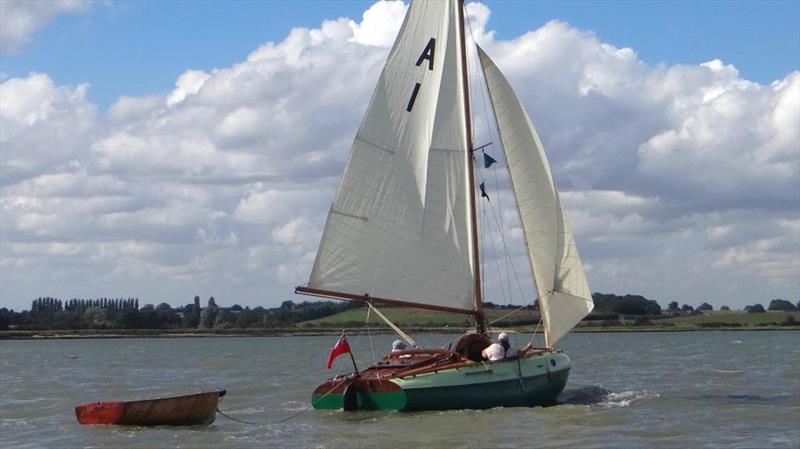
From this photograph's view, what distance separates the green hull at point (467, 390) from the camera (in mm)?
31484

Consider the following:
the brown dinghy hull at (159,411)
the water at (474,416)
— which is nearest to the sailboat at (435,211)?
the water at (474,416)

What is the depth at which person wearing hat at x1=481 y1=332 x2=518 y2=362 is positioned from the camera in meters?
32.5

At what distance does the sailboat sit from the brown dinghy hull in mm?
3148

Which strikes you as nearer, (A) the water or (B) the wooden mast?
(A) the water

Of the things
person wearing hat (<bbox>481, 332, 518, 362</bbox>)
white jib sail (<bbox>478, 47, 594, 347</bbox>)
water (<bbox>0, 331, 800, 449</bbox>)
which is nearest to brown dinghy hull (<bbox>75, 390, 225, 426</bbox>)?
water (<bbox>0, 331, 800, 449</bbox>)

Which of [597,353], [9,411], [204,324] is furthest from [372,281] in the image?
[204,324]

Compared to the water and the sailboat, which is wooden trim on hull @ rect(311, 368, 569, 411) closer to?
the sailboat

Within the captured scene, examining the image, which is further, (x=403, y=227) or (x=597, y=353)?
(x=597, y=353)

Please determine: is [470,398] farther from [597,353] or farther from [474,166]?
[597,353]

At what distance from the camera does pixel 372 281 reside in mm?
34125

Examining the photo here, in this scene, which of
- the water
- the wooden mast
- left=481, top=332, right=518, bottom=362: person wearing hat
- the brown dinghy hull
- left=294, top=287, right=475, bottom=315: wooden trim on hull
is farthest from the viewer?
the wooden mast

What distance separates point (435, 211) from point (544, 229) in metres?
3.45

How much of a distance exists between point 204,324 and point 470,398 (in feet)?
509

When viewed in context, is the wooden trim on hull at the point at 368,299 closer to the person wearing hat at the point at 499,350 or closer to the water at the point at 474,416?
the person wearing hat at the point at 499,350
